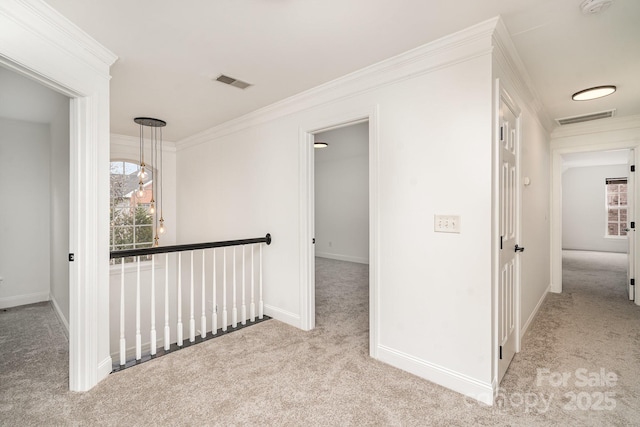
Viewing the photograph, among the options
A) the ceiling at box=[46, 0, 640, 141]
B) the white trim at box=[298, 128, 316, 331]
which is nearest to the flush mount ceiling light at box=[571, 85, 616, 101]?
the ceiling at box=[46, 0, 640, 141]

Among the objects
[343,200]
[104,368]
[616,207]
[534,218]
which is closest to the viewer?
[104,368]

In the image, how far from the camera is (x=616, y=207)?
8492 mm

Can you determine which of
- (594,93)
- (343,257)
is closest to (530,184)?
(594,93)

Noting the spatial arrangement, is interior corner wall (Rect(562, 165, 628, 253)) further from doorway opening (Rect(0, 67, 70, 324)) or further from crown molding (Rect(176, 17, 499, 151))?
doorway opening (Rect(0, 67, 70, 324))

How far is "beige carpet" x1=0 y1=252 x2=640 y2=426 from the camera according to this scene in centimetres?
178

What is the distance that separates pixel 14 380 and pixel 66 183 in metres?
1.73

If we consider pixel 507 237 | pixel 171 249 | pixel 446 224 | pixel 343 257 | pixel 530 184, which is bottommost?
pixel 343 257

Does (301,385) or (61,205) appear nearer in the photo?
(301,385)

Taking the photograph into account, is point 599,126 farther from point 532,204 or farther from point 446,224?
point 446,224

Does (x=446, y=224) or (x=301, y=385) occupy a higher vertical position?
(x=446, y=224)

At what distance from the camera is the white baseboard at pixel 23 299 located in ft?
13.0

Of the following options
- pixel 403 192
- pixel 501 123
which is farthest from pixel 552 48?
pixel 403 192

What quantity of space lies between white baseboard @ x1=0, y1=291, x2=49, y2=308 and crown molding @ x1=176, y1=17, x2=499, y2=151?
4018 mm

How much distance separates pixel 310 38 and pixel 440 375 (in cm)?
254
